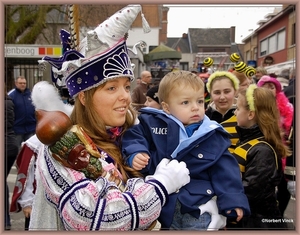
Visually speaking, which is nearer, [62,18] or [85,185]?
[85,185]

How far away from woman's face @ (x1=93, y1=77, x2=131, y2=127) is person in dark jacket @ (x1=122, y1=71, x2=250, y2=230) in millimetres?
153

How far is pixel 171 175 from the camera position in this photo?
1.71 m

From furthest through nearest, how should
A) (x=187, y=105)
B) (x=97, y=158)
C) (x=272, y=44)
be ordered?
(x=272, y=44)
(x=187, y=105)
(x=97, y=158)

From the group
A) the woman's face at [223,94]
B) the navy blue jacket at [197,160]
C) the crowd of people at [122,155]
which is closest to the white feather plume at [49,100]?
the crowd of people at [122,155]

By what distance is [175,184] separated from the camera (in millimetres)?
1714

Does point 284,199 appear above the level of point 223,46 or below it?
below

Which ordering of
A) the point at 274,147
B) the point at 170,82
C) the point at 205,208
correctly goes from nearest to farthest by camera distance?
the point at 205,208
the point at 170,82
the point at 274,147

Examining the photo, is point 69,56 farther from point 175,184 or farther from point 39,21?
point 39,21

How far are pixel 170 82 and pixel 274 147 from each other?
1313mm

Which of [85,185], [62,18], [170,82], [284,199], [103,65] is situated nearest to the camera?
[85,185]

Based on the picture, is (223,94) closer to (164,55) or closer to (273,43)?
(164,55)

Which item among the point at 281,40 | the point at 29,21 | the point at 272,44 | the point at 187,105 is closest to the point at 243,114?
the point at 187,105

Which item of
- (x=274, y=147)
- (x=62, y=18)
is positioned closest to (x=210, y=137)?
(x=274, y=147)

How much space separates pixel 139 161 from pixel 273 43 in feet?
74.5
